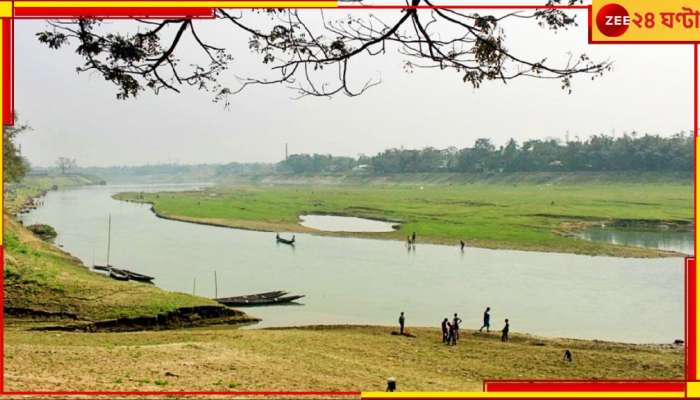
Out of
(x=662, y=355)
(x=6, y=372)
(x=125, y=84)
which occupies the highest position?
(x=125, y=84)

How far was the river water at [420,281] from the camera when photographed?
1944 cm

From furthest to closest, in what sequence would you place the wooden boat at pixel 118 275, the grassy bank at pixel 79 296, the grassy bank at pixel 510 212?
Answer: the grassy bank at pixel 510 212 → the wooden boat at pixel 118 275 → the grassy bank at pixel 79 296

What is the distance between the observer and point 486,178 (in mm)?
76625

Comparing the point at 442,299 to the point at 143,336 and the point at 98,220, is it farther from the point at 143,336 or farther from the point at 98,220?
the point at 98,220

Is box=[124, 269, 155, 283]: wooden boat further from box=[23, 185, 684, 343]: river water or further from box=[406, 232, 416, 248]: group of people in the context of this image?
box=[406, 232, 416, 248]: group of people

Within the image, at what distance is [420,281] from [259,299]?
24.7 feet

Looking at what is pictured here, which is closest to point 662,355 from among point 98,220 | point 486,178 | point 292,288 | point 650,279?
point 650,279

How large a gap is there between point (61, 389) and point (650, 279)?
25529 millimetres

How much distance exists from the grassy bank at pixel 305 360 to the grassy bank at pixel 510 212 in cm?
1909

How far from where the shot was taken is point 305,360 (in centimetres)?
1065

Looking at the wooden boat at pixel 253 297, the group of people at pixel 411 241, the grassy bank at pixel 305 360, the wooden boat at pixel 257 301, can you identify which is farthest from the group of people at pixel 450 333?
the group of people at pixel 411 241

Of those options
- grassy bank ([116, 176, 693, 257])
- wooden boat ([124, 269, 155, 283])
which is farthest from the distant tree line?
wooden boat ([124, 269, 155, 283])

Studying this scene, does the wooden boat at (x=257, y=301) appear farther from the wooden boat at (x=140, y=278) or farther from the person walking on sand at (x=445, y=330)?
the person walking on sand at (x=445, y=330)

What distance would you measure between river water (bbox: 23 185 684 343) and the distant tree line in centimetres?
828
